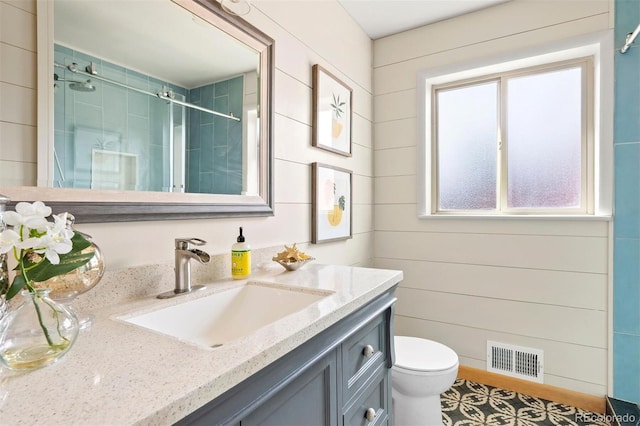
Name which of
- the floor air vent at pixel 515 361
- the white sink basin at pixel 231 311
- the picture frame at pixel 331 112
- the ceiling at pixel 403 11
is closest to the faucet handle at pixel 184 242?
the white sink basin at pixel 231 311

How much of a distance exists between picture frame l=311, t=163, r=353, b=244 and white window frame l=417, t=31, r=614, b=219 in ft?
1.89

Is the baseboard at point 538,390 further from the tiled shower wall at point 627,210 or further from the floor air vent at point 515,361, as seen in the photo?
the tiled shower wall at point 627,210

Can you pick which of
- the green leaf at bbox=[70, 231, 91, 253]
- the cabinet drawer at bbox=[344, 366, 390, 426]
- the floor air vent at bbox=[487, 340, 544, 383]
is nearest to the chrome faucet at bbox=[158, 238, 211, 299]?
the green leaf at bbox=[70, 231, 91, 253]

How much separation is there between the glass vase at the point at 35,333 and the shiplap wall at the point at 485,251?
7.12 feet

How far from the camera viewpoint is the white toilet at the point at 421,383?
158 cm

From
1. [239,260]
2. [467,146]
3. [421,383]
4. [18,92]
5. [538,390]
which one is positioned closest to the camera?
[18,92]

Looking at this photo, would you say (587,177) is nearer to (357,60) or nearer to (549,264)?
(549,264)

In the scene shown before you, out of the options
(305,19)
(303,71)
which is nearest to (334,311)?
(303,71)

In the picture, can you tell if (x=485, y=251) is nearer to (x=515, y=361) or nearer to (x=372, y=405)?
(x=515, y=361)

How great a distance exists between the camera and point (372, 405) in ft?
3.91

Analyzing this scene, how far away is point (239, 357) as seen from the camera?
24.0 inches

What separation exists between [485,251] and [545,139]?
81 centimetres

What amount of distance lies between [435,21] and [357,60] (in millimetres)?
599

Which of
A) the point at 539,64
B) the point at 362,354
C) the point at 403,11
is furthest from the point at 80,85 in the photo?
the point at 539,64
